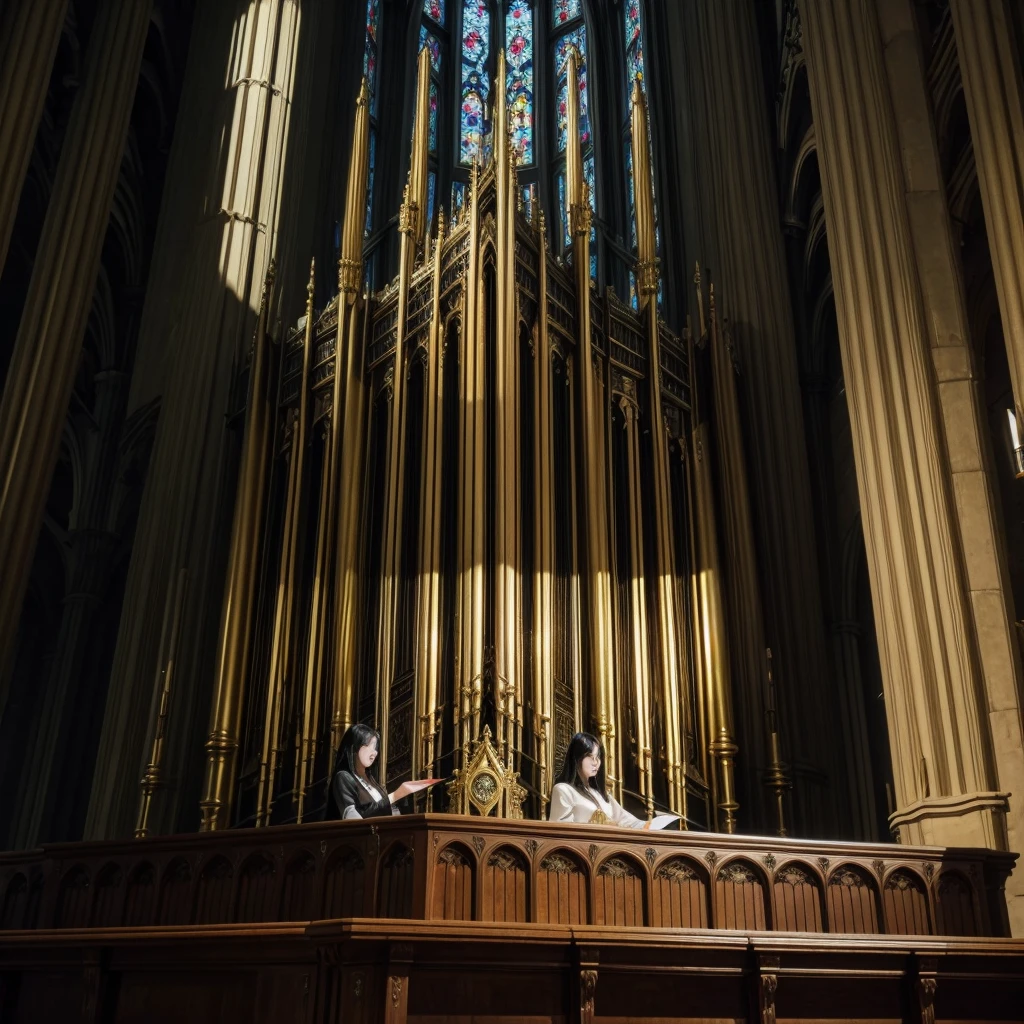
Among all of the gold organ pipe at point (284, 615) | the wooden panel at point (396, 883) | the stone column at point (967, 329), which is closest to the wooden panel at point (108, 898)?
the wooden panel at point (396, 883)

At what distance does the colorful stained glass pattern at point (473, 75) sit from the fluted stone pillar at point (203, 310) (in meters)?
4.91

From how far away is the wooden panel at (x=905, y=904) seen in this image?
570 centimetres

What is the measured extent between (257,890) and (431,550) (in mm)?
3868

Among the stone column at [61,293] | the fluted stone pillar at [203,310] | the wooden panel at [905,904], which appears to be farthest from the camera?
the fluted stone pillar at [203,310]

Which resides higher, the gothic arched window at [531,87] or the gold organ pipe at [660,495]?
the gothic arched window at [531,87]

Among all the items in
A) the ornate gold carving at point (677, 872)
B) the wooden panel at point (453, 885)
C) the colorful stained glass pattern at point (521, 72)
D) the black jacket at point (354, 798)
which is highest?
the colorful stained glass pattern at point (521, 72)

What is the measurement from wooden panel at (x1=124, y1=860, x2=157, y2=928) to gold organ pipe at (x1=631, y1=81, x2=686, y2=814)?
402cm

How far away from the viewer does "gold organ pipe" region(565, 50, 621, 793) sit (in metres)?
8.74

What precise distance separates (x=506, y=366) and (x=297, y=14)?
6.77 m

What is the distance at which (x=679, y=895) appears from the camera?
17.9 feet

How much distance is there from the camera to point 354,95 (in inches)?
657

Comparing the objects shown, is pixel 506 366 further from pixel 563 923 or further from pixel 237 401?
pixel 563 923

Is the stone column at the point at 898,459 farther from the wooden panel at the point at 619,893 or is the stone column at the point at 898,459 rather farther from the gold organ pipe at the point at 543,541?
the gold organ pipe at the point at 543,541

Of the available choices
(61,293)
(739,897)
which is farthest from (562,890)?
(61,293)
